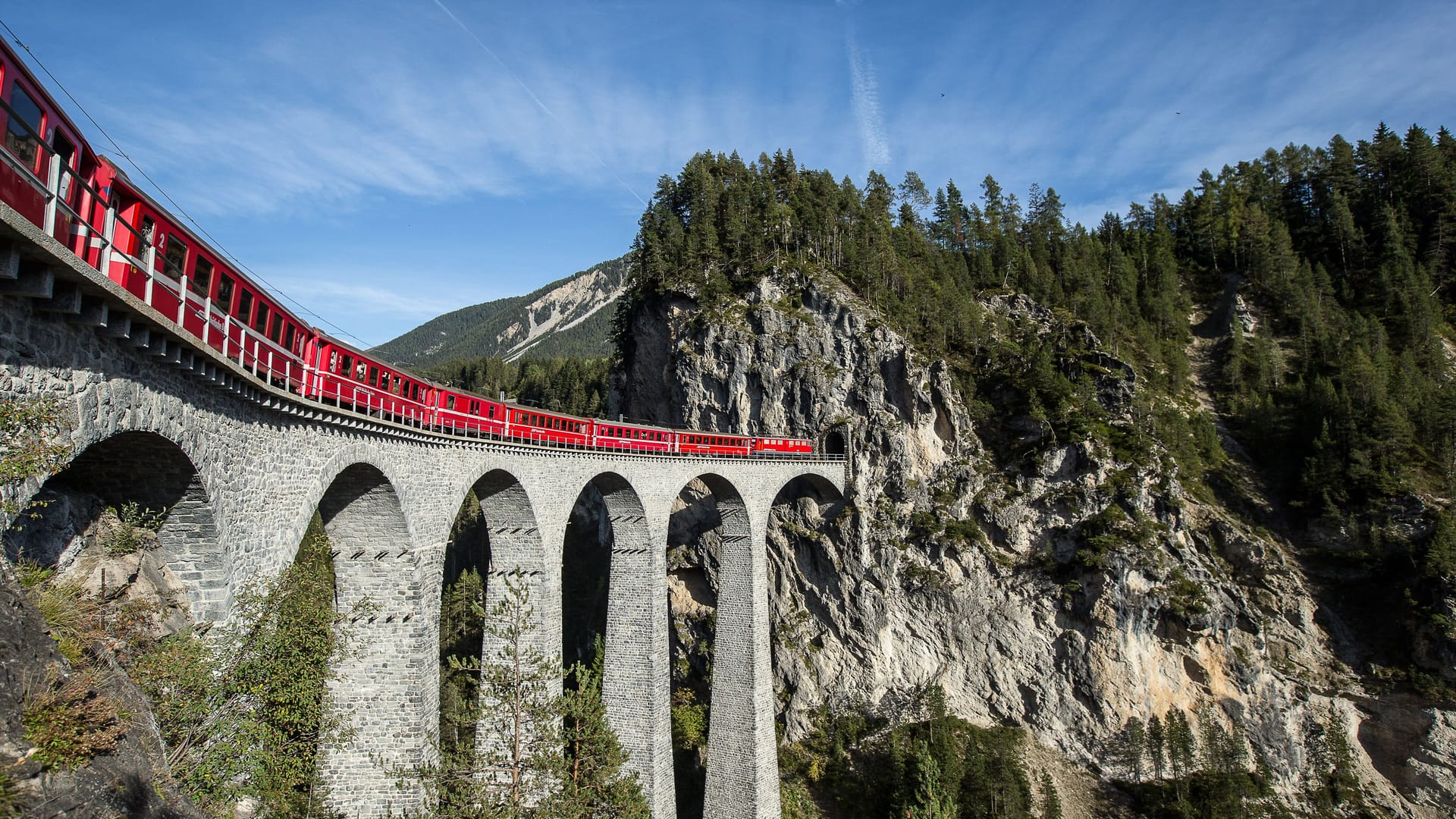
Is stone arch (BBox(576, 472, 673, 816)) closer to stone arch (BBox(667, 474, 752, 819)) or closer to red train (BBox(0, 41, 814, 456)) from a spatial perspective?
red train (BBox(0, 41, 814, 456))

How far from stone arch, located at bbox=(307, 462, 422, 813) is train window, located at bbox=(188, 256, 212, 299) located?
4924 mm

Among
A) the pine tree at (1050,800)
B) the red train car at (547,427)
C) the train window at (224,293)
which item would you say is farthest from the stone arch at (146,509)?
the pine tree at (1050,800)

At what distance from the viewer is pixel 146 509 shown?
392 inches

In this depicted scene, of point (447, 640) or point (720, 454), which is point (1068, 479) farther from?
point (447, 640)

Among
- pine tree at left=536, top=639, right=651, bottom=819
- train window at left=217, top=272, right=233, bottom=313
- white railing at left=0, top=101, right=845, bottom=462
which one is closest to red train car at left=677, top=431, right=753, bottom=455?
white railing at left=0, top=101, right=845, bottom=462

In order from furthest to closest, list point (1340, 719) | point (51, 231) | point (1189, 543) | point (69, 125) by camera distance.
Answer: point (1189, 543) < point (1340, 719) < point (69, 125) < point (51, 231)

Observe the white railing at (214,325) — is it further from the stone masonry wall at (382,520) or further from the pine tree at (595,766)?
the pine tree at (595,766)

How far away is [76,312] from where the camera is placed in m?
7.43

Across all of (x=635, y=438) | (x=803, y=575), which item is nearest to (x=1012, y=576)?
(x=803, y=575)

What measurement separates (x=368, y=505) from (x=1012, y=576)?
3299 centimetres

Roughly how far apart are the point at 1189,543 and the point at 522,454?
34613mm

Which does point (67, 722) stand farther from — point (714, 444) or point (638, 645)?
point (714, 444)

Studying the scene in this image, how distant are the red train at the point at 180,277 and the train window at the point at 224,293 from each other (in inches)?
0.9

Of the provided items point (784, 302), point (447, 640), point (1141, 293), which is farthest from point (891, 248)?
point (447, 640)
